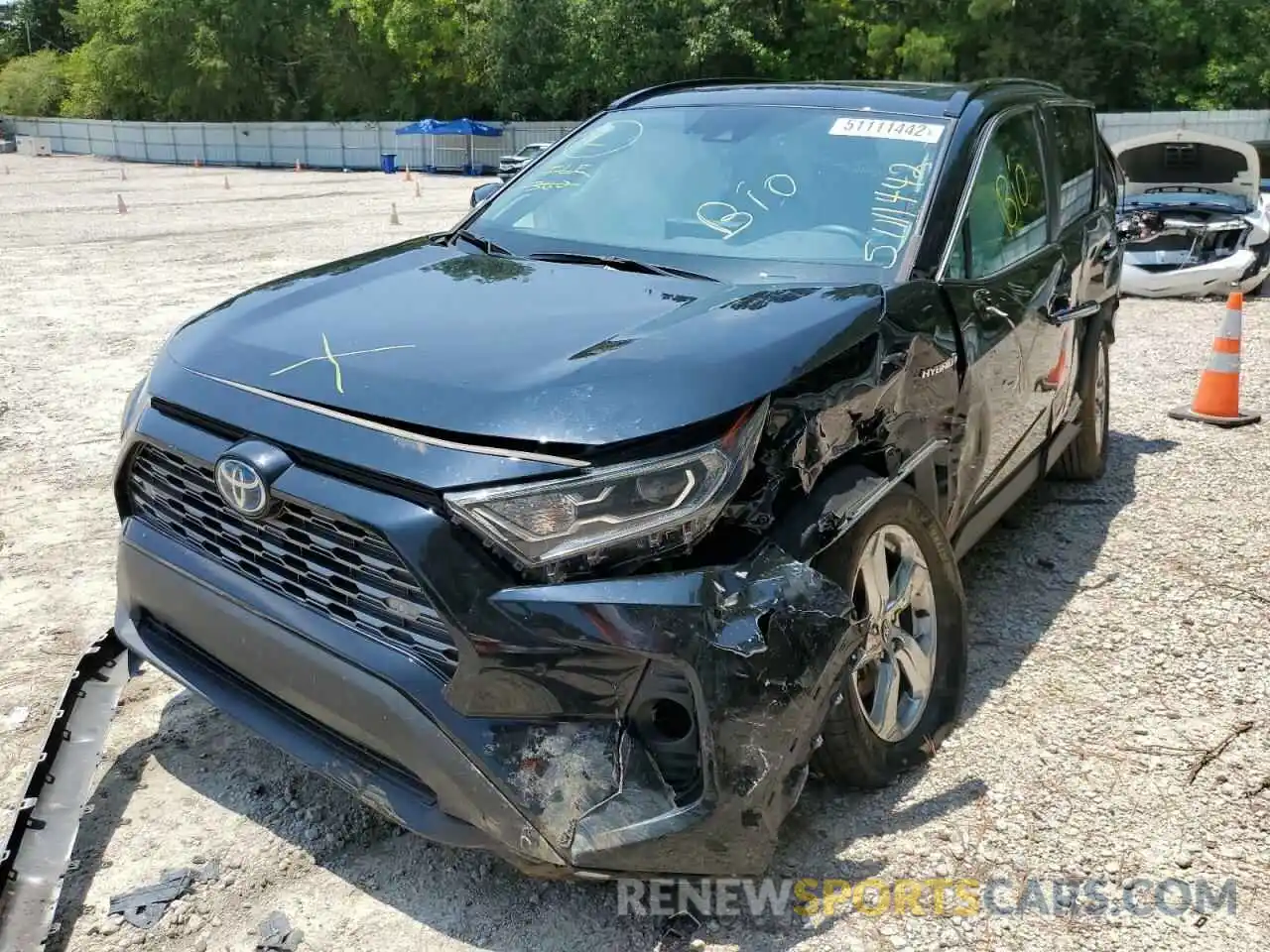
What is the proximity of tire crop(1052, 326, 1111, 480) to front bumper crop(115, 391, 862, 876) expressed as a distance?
3406 mm

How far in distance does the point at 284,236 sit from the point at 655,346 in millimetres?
16210

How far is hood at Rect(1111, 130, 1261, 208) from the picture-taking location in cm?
1142

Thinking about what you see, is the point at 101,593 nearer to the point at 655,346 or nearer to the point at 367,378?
the point at 367,378

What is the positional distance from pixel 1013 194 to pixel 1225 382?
3.46m

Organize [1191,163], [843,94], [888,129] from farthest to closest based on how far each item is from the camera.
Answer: [1191,163]
[843,94]
[888,129]

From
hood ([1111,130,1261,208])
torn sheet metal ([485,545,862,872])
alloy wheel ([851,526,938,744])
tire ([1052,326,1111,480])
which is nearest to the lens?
torn sheet metal ([485,545,862,872])

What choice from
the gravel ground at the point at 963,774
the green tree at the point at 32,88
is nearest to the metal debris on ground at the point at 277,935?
the gravel ground at the point at 963,774

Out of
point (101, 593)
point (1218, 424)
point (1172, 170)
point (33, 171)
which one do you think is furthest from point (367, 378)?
point (33, 171)

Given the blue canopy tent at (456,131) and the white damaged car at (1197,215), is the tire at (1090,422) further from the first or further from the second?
the blue canopy tent at (456,131)

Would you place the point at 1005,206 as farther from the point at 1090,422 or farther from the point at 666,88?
the point at 1090,422

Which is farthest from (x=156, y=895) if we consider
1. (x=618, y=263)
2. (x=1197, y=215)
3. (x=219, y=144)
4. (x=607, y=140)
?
(x=219, y=144)

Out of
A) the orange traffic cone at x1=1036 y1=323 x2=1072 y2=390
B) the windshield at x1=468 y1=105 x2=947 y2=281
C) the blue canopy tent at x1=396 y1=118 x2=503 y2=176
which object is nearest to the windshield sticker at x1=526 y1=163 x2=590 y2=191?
the windshield at x1=468 y1=105 x2=947 y2=281

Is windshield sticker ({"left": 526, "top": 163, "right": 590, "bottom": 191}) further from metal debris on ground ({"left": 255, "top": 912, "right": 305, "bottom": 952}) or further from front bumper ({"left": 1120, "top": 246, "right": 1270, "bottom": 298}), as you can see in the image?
front bumper ({"left": 1120, "top": 246, "right": 1270, "bottom": 298})

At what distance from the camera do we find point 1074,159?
4.97m
